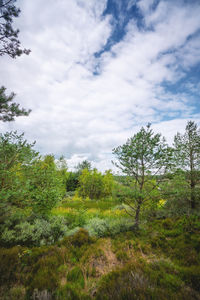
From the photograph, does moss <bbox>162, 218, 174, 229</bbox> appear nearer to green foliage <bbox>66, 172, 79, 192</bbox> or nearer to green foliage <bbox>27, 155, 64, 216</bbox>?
green foliage <bbox>27, 155, 64, 216</bbox>

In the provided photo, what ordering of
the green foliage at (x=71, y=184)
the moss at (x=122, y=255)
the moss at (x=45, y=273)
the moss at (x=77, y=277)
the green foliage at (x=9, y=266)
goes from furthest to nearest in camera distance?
the green foliage at (x=71, y=184) < the moss at (x=122, y=255) < the green foliage at (x=9, y=266) < the moss at (x=77, y=277) < the moss at (x=45, y=273)


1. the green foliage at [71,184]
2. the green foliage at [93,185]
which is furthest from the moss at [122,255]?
the green foliage at [71,184]

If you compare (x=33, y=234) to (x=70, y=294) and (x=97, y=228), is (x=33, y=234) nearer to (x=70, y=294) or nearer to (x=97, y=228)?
(x=97, y=228)

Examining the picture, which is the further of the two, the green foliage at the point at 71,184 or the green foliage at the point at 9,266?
the green foliage at the point at 71,184

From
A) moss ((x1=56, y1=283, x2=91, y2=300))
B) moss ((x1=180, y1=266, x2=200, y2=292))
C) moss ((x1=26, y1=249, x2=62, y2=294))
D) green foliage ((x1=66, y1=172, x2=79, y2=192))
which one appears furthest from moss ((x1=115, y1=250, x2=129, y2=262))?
green foliage ((x1=66, y1=172, x2=79, y2=192))

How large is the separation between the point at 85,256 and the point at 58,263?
954 mm

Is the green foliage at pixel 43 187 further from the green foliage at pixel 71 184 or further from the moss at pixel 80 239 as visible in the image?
the green foliage at pixel 71 184

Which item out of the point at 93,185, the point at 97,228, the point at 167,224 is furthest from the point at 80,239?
the point at 93,185

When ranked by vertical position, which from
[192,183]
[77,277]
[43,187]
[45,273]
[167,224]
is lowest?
[77,277]

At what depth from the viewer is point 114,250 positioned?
15.4ft

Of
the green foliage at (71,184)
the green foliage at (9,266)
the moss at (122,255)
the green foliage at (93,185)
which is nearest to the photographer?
the green foliage at (9,266)

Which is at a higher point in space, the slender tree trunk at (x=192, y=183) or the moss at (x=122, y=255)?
the slender tree trunk at (x=192, y=183)

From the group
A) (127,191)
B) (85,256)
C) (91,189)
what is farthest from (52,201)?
(91,189)

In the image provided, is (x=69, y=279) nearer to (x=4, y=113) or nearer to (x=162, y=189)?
(x=162, y=189)
